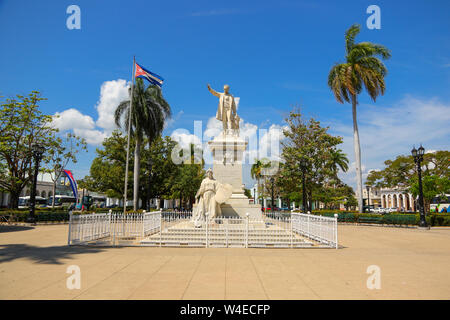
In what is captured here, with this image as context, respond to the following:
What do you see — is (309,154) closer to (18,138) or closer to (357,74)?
(357,74)

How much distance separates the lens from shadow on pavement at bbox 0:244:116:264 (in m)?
7.84

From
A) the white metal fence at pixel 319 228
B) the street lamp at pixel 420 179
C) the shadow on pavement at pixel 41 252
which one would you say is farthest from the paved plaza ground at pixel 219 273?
the street lamp at pixel 420 179

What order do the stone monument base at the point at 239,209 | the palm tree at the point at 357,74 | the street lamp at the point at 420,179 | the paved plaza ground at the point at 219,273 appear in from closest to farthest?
the paved plaza ground at the point at 219,273, the stone monument base at the point at 239,209, the street lamp at the point at 420,179, the palm tree at the point at 357,74

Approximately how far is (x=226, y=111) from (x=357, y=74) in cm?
1565

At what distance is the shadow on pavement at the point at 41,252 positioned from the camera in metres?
7.84

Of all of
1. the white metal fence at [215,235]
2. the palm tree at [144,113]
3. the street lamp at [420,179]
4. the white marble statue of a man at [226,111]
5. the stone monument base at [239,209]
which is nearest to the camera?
the white metal fence at [215,235]

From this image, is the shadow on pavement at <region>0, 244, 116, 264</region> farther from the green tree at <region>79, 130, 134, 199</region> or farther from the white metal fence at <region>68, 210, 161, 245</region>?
the green tree at <region>79, 130, 134, 199</region>

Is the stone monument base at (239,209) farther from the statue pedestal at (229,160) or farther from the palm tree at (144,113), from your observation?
the palm tree at (144,113)

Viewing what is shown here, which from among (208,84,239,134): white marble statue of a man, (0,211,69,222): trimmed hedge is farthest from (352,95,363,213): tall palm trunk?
(0,211,69,222): trimmed hedge

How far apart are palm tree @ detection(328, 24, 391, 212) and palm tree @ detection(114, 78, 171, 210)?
17.0 m

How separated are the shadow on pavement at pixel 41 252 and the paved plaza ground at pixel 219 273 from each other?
3cm

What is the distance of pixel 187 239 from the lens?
35.6ft
